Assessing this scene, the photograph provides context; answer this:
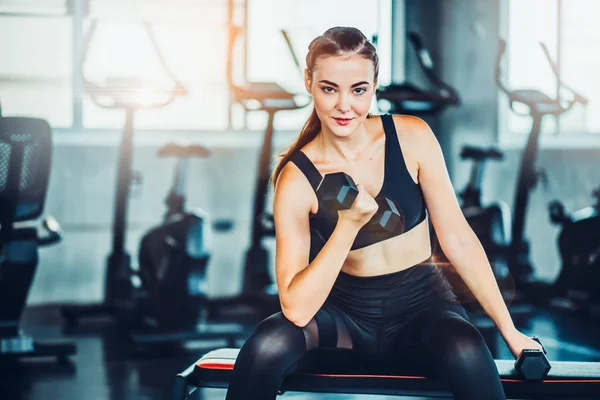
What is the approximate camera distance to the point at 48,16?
13.9 ft

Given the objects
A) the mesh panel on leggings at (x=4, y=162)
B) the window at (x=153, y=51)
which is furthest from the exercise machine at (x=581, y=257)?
the mesh panel on leggings at (x=4, y=162)

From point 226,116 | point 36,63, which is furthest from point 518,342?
point 36,63

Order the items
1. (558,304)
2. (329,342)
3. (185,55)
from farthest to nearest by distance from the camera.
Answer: (185,55), (558,304), (329,342)

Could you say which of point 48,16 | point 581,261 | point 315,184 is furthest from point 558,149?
point 315,184

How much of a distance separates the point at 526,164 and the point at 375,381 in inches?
108

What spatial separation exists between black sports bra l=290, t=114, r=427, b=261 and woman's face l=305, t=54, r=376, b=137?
0.11 meters

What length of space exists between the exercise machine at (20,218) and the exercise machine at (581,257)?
264 cm

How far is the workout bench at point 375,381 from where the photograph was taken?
1509mm

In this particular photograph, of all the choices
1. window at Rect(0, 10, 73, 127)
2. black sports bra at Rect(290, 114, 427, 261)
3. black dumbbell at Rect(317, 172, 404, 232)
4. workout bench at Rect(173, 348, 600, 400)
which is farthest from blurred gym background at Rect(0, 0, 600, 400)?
black dumbbell at Rect(317, 172, 404, 232)

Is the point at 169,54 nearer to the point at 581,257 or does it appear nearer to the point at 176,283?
the point at 176,283

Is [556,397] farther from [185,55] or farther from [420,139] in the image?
[185,55]

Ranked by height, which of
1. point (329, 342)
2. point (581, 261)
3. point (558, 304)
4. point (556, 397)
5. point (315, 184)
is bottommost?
point (558, 304)

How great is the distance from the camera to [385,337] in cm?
154

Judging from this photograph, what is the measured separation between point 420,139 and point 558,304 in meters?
2.89
